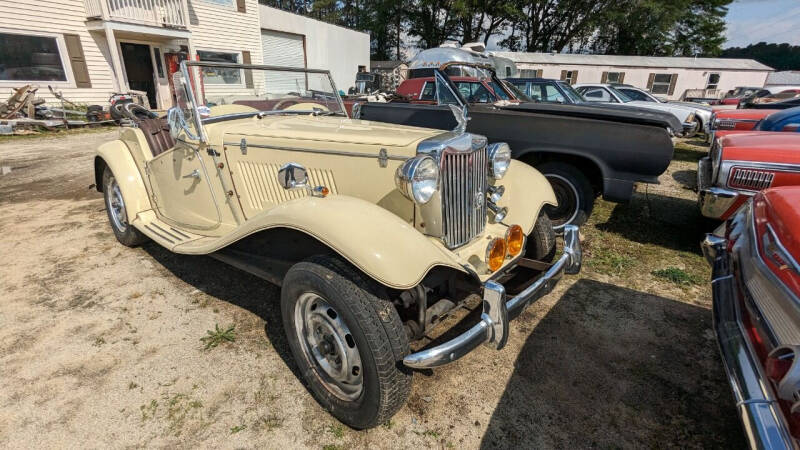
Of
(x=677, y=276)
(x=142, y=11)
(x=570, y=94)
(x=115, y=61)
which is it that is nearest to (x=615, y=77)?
(x=570, y=94)

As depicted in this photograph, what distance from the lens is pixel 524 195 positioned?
300 cm

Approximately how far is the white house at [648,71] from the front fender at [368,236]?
995 inches

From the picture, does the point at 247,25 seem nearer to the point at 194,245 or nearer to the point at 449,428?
the point at 194,245

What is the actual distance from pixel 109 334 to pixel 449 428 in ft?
→ 8.07

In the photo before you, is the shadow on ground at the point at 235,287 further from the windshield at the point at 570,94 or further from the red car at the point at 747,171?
the windshield at the point at 570,94

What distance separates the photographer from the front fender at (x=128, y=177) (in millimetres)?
3805

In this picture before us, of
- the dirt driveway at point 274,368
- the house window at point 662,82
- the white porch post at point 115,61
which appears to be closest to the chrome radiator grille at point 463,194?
the dirt driveway at point 274,368

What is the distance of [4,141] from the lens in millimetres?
9766

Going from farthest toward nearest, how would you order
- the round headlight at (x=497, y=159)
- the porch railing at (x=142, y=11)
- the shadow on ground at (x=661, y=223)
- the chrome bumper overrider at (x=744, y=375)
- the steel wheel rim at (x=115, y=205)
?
the porch railing at (x=142, y=11), the shadow on ground at (x=661, y=223), the steel wheel rim at (x=115, y=205), the round headlight at (x=497, y=159), the chrome bumper overrider at (x=744, y=375)

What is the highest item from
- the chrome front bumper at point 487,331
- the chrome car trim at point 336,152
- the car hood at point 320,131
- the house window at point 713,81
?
the house window at point 713,81

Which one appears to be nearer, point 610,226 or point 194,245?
point 194,245

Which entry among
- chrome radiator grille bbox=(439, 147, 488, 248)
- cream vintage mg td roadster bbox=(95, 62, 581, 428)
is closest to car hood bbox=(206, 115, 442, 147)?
cream vintage mg td roadster bbox=(95, 62, 581, 428)

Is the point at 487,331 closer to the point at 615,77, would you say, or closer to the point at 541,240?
the point at 541,240

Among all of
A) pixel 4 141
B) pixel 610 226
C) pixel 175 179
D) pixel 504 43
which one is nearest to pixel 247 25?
pixel 4 141
